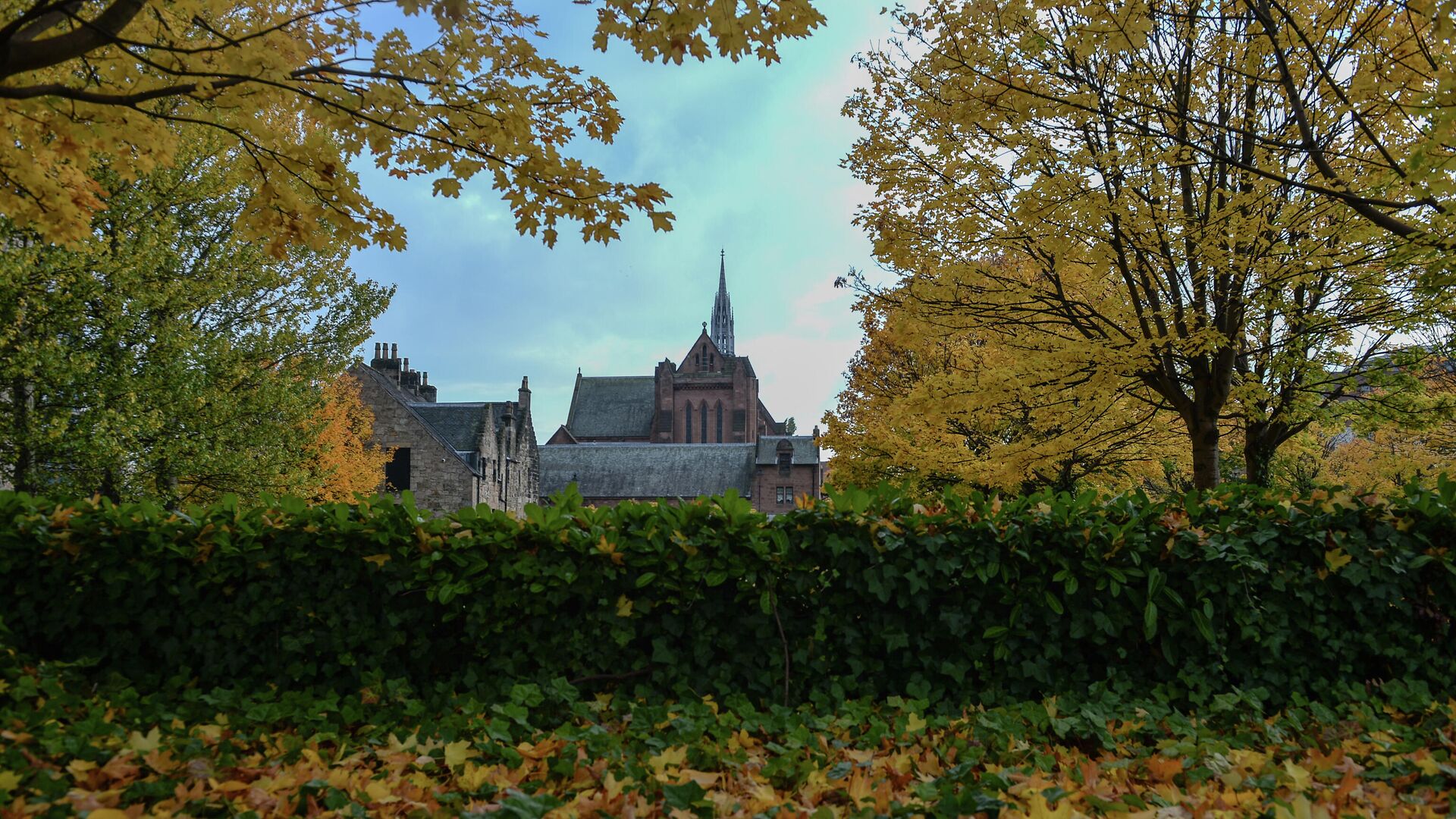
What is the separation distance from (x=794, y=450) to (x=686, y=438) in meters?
19.6

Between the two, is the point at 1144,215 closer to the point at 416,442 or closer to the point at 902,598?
the point at 902,598

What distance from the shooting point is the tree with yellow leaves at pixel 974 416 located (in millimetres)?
9195

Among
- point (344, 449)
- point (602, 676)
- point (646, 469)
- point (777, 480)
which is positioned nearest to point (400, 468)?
point (344, 449)

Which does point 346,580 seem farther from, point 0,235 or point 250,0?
point 0,235

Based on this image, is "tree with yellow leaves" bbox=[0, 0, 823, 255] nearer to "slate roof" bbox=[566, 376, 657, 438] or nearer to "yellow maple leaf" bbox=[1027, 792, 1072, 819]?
"yellow maple leaf" bbox=[1027, 792, 1072, 819]

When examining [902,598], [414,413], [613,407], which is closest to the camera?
[902,598]

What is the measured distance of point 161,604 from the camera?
16.5ft

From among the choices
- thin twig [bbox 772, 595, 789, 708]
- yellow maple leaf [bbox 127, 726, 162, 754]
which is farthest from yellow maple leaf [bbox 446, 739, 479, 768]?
thin twig [bbox 772, 595, 789, 708]

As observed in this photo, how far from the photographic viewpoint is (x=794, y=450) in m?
52.0

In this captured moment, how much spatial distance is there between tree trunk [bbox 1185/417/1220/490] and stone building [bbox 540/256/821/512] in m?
36.5

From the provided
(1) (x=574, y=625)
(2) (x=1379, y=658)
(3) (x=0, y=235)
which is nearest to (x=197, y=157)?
(3) (x=0, y=235)

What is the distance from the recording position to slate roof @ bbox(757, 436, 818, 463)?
5162cm

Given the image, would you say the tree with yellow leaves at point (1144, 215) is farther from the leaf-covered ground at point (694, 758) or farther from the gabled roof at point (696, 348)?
the gabled roof at point (696, 348)

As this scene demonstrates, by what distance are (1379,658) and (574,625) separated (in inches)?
185
